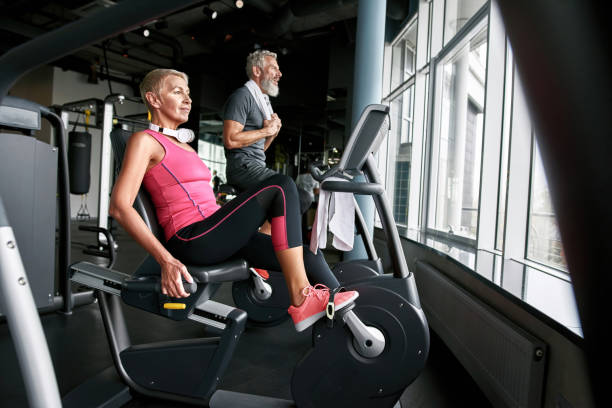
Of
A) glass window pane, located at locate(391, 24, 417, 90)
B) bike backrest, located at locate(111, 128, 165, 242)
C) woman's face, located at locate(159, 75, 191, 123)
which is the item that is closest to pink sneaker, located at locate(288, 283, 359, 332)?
bike backrest, located at locate(111, 128, 165, 242)

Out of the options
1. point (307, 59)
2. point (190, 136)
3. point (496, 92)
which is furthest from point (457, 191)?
point (307, 59)

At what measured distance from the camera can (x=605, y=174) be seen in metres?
0.12

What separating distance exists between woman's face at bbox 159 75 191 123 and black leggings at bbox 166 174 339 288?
1.71ft

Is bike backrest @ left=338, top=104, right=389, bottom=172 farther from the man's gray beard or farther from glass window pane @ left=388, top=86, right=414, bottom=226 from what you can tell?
glass window pane @ left=388, top=86, right=414, bottom=226

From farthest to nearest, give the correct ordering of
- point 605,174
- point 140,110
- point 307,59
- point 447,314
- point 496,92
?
point 140,110, point 307,59, point 496,92, point 447,314, point 605,174

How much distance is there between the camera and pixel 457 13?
361 cm

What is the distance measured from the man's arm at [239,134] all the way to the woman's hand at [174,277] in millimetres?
878

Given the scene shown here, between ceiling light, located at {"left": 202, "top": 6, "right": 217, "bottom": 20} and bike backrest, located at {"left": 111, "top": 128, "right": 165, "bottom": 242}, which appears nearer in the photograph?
bike backrest, located at {"left": 111, "top": 128, "right": 165, "bottom": 242}

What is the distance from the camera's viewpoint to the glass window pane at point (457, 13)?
3223mm

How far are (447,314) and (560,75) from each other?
96.5 inches

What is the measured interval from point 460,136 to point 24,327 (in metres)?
3.87

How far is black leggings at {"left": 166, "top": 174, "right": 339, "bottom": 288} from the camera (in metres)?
1.62

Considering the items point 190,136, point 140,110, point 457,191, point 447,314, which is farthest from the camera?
point 140,110

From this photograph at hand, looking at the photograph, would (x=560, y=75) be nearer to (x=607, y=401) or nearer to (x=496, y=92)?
(x=607, y=401)
